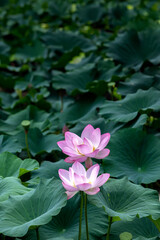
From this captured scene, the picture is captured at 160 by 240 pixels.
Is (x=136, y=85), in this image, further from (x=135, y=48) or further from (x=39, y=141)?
(x=39, y=141)

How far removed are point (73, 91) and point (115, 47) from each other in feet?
1.83

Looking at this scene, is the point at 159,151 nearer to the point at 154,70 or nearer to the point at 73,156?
the point at 73,156

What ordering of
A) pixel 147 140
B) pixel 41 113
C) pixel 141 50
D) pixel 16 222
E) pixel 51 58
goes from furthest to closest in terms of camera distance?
pixel 51 58 < pixel 141 50 < pixel 41 113 < pixel 147 140 < pixel 16 222

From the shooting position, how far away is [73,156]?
3.66 ft

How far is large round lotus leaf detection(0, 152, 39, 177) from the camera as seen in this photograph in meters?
1.51

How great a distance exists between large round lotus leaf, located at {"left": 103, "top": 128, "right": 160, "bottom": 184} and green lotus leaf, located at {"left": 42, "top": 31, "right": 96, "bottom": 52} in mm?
1561

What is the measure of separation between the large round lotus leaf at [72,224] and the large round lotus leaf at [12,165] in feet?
0.98

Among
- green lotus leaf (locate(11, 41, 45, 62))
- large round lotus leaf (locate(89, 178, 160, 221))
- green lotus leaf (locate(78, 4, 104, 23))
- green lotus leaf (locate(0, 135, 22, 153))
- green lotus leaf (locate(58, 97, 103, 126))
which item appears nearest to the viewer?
large round lotus leaf (locate(89, 178, 160, 221))

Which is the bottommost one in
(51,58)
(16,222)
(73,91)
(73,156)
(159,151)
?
(51,58)

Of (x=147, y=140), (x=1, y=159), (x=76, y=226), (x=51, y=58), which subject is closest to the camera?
(x=76, y=226)

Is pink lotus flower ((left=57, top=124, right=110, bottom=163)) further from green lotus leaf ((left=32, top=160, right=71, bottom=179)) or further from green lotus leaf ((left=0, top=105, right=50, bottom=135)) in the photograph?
green lotus leaf ((left=0, top=105, right=50, bottom=135))

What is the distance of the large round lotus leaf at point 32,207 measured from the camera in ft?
3.48

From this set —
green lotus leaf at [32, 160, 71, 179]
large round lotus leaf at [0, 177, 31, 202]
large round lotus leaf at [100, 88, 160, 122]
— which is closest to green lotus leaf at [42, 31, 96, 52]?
large round lotus leaf at [100, 88, 160, 122]

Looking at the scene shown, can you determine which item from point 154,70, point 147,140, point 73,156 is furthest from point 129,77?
point 73,156
